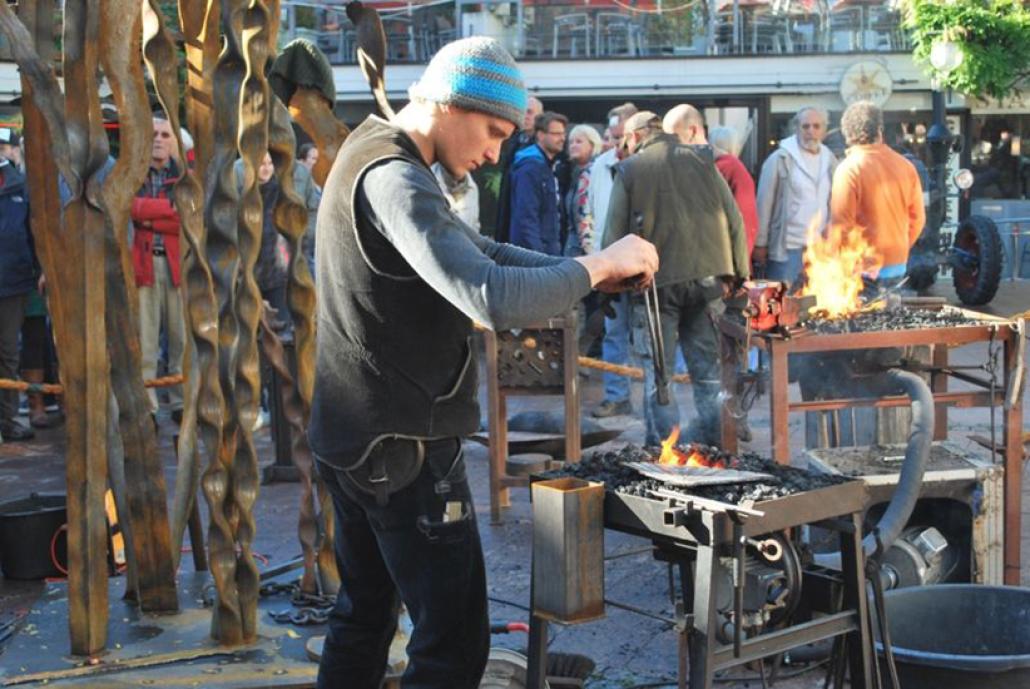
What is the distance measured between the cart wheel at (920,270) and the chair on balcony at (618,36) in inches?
232

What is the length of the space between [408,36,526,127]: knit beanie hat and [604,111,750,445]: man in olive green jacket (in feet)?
13.9

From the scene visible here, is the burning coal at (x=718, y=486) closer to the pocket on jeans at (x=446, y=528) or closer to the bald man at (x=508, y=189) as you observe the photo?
the pocket on jeans at (x=446, y=528)

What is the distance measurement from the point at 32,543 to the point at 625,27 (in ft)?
47.0

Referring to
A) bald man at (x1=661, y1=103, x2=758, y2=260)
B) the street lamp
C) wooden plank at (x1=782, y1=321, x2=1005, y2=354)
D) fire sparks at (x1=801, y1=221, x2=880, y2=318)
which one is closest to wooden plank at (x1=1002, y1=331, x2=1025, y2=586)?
wooden plank at (x1=782, y1=321, x2=1005, y2=354)

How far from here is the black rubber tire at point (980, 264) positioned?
13.4 meters

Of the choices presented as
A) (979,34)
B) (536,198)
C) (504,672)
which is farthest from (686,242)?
(979,34)

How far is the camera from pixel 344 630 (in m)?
3.38

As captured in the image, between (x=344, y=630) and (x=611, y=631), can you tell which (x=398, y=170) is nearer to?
(x=344, y=630)

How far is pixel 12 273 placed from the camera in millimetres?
8586

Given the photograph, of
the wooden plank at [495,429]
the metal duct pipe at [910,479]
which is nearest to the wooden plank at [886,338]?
the metal duct pipe at [910,479]

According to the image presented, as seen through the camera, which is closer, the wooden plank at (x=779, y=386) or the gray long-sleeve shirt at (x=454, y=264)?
the gray long-sleeve shirt at (x=454, y=264)

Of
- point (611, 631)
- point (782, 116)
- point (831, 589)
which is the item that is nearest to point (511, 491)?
point (611, 631)

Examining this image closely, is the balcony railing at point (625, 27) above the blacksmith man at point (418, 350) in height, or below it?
above

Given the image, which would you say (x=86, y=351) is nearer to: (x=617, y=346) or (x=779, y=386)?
(x=779, y=386)
